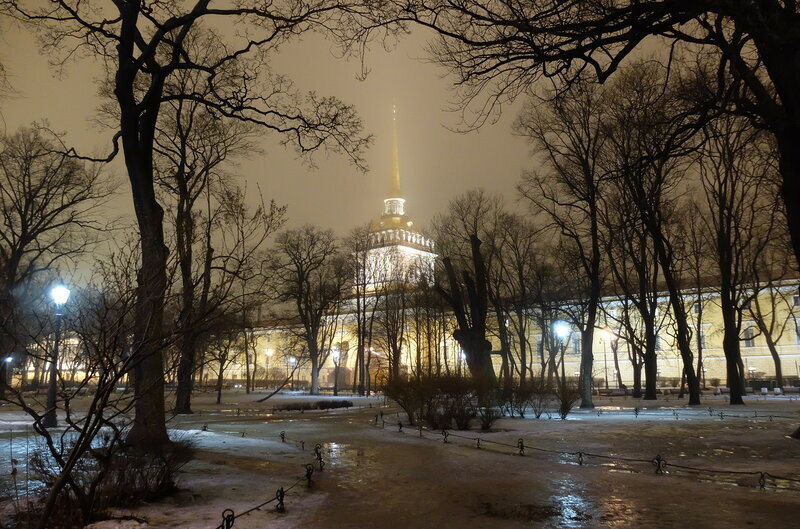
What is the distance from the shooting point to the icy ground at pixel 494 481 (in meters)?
6.78

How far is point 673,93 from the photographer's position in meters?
11.5

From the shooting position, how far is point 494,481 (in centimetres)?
913

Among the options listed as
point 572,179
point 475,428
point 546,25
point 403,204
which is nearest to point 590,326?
point 572,179

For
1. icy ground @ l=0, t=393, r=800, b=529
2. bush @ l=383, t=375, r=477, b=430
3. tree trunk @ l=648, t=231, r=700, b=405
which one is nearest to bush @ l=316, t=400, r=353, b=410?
bush @ l=383, t=375, r=477, b=430

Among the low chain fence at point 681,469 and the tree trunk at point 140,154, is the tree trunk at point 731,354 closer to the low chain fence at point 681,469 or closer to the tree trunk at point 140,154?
the low chain fence at point 681,469

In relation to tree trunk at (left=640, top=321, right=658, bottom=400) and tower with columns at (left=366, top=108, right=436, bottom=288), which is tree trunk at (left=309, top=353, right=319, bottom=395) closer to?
tower with columns at (left=366, top=108, right=436, bottom=288)

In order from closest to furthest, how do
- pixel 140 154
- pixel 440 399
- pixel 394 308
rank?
pixel 140 154 < pixel 440 399 < pixel 394 308

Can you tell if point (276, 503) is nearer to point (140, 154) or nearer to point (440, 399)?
point (140, 154)

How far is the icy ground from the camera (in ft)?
22.2

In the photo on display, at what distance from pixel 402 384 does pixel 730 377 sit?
16.6 meters

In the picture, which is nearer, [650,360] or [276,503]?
[276,503]

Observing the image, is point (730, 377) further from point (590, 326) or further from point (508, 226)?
point (508, 226)

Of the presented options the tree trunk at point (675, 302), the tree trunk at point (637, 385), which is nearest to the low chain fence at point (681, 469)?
the tree trunk at point (675, 302)

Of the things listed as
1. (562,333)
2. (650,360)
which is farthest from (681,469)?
(562,333)
